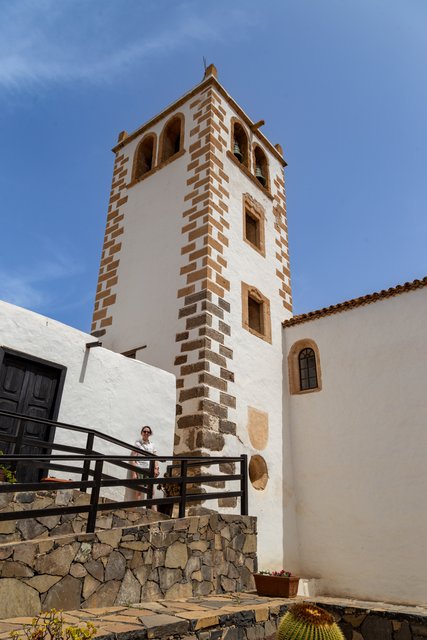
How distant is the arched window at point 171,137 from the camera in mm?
12898

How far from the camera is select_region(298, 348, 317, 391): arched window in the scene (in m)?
10.9

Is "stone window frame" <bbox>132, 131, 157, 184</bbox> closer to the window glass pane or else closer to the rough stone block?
the window glass pane

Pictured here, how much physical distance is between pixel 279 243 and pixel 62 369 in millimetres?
7591

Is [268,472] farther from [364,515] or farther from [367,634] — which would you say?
[367,634]

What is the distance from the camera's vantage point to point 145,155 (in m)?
13.9

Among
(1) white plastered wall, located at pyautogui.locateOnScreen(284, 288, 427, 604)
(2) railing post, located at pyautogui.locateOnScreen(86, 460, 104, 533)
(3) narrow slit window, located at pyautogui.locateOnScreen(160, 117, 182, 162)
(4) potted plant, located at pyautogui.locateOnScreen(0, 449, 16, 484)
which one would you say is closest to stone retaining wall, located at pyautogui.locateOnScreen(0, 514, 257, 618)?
(2) railing post, located at pyautogui.locateOnScreen(86, 460, 104, 533)

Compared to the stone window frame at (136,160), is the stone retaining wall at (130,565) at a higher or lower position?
lower

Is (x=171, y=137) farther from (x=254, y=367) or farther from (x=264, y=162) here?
(x=254, y=367)

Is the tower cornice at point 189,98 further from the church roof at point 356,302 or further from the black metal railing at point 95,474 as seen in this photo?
the black metal railing at point 95,474

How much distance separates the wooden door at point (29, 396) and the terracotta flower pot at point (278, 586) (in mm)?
3421

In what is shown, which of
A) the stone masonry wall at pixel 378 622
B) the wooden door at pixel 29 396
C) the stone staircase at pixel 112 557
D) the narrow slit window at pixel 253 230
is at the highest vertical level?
the narrow slit window at pixel 253 230

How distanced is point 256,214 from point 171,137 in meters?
3.55

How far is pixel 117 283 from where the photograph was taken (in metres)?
11.4

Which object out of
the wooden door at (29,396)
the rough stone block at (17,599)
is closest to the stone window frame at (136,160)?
the wooden door at (29,396)
